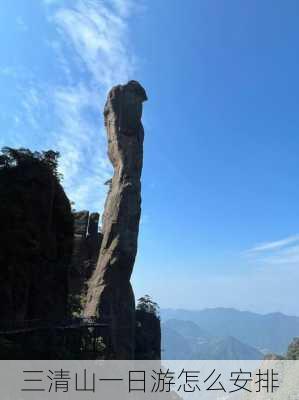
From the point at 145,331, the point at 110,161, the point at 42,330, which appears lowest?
the point at 145,331

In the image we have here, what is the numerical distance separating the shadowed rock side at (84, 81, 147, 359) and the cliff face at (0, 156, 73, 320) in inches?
478

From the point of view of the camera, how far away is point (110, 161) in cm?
4738

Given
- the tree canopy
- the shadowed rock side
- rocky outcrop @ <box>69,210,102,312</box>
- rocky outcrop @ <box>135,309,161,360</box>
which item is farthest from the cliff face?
rocky outcrop @ <box>135,309,161,360</box>

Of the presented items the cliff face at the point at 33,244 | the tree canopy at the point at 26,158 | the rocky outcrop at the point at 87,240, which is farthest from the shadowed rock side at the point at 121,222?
the tree canopy at the point at 26,158

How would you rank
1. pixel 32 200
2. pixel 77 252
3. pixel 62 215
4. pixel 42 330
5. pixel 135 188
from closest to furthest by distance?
pixel 42 330, pixel 32 200, pixel 62 215, pixel 135 188, pixel 77 252

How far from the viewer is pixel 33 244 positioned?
23.9 metres

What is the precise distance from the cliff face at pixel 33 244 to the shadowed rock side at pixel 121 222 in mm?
12135

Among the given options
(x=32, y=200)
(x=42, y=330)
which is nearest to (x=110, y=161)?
(x=32, y=200)

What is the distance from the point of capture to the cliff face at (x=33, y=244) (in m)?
22.1

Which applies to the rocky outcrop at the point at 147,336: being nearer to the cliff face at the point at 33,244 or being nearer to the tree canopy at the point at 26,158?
the cliff face at the point at 33,244

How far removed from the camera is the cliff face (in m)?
22.1

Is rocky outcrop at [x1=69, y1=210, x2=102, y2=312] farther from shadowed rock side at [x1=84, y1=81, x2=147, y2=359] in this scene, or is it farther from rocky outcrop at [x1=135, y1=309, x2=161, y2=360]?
rocky outcrop at [x1=135, y1=309, x2=161, y2=360]

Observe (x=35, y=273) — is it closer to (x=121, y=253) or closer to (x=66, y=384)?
(x=66, y=384)

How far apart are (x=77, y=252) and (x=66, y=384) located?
39.0 meters
